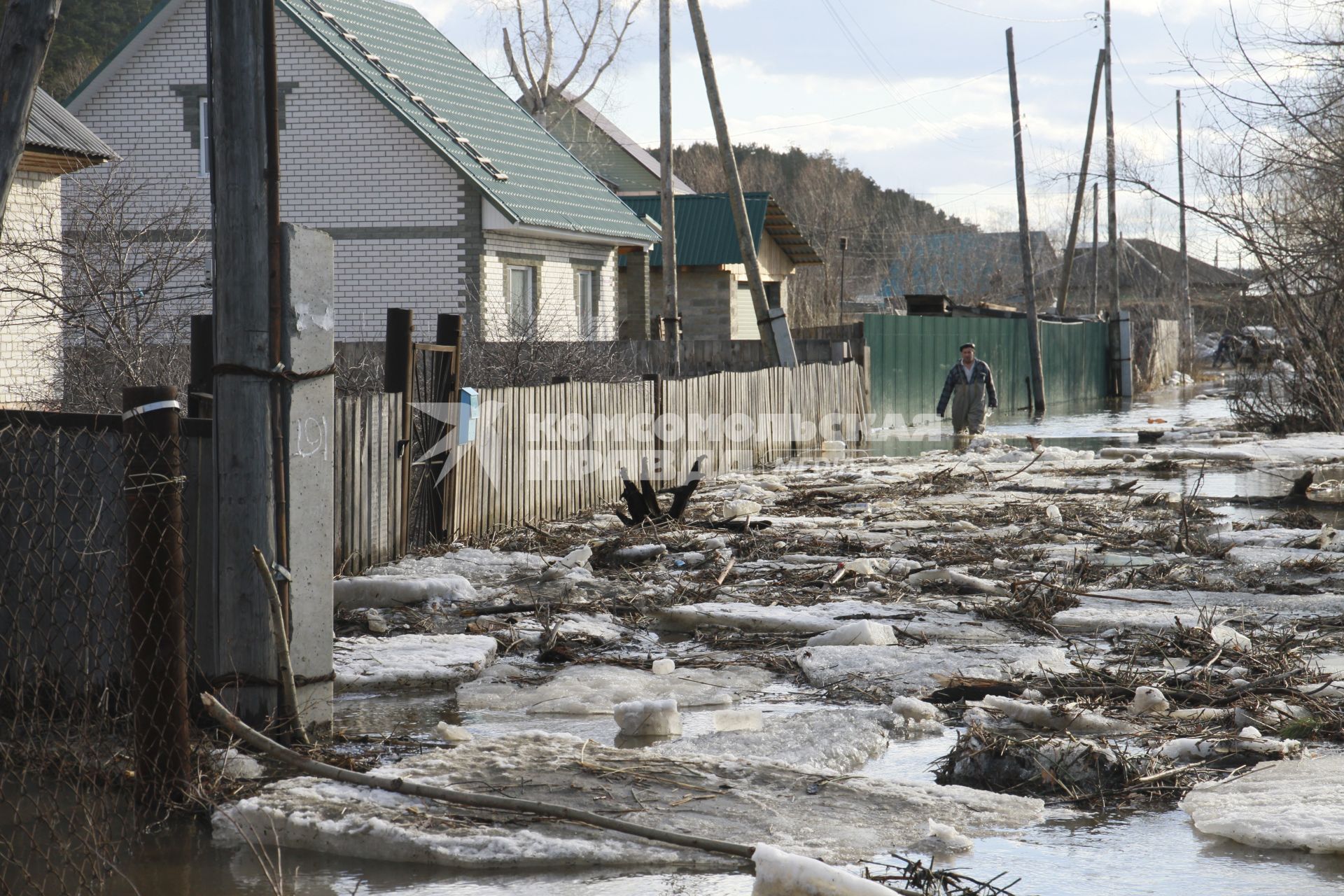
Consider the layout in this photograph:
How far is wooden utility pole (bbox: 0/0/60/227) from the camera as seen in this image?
387 cm

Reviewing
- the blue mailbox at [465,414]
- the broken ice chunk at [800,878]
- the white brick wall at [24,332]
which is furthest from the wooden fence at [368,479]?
the white brick wall at [24,332]

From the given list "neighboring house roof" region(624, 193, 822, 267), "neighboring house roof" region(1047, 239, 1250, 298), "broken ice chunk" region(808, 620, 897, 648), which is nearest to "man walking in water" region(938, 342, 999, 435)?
"neighboring house roof" region(624, 193, 822, 267)

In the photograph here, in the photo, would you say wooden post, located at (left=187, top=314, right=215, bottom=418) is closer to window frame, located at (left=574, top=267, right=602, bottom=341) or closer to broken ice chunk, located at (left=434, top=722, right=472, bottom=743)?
broken ice chunk, located at (left=434, top=722, right=472, bottom=743)

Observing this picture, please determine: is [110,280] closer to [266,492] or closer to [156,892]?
[266,492]

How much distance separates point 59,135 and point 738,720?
1553cm

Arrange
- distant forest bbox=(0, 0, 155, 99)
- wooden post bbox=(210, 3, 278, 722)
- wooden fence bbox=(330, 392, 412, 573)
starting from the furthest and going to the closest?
distant forest bbox=(0, 0, 155, 99) < wooden fence bbox=(330, 392, 412, 573) < wooden post bbox=(210, 3, 278, 722)

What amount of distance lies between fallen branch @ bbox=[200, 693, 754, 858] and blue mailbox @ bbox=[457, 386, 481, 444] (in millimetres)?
5101

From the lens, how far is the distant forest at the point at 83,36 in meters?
40.6

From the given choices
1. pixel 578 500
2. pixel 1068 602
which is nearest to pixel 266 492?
pixel 1068 602

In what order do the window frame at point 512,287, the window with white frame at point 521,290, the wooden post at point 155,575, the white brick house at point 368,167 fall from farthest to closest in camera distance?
the window with white frame at point 521,290, the window frame at point 512,287, the white brick house at point 368,167, the wooden post at point 155,575

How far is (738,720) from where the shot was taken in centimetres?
525

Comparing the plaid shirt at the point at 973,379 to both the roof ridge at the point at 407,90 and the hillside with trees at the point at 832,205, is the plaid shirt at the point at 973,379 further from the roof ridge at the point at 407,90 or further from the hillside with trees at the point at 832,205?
the hillside with trees at the point at 832,205

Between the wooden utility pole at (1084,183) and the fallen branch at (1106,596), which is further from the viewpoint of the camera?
the wooden utility pole at (1084,183)

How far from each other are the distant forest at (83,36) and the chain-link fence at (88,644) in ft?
125
